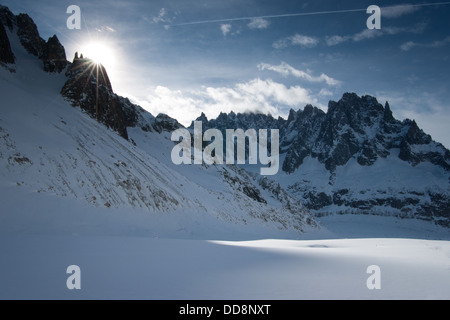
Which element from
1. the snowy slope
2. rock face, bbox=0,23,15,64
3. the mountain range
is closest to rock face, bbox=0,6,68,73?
the mountain range

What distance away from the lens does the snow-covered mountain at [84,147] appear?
18.8 meters

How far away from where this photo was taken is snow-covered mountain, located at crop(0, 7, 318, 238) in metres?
18.8

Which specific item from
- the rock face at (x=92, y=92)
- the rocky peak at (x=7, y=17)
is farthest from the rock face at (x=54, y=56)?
the rocky peak at (x=7, y=17)

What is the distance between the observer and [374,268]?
696cm

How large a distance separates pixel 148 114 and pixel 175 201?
47.5m

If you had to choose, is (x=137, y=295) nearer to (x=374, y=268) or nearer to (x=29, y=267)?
(x=29, y=267)

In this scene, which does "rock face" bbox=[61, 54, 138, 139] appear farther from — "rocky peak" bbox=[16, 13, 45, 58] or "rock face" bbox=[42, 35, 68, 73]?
"rocky peak" bbox=[16, 13, 45, 58]

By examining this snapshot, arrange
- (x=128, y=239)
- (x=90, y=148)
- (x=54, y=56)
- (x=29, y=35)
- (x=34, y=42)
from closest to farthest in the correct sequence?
1. (x=128, y=239)
2. (x=90, y=148)
3. (x=54, y=56)
4. (x=29, y=35)
5. (x=34, y=42)

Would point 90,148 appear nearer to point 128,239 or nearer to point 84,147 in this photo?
point 84,147

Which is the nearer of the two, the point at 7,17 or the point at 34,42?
the point at 7,17

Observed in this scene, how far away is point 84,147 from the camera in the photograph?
25766 mm

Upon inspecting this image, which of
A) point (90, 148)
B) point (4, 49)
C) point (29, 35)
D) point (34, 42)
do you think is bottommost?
point (90, 148)

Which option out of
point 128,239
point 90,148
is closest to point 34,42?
point 90,148

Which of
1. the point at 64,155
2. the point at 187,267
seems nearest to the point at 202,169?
the point at 64,155
